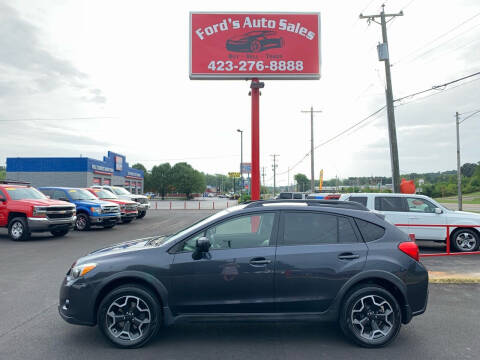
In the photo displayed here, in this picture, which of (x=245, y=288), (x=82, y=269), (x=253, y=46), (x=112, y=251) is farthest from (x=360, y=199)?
(x=253, y=46)

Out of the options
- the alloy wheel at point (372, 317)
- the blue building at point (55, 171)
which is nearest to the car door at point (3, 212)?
the alloy wheel at point (372, 317)

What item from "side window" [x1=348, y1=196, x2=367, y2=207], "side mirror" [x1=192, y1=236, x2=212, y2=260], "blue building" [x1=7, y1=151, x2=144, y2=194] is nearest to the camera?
"side mirror" [x1=192, y1=236, x2=212, y2=260]

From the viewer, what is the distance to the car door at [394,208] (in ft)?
36.5

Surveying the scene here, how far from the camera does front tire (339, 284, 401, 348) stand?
4285 millimetres

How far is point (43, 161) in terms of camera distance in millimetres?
44281

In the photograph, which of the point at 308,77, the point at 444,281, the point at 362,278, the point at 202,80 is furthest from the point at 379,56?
the point at 362,278

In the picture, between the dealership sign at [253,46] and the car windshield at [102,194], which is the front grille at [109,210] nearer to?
the car windshield at [102,194]

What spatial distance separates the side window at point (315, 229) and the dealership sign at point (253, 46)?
47.2 ft

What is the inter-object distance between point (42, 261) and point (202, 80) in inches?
473

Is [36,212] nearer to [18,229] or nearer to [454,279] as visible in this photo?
[18,229]

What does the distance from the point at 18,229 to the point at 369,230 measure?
42.2 feet

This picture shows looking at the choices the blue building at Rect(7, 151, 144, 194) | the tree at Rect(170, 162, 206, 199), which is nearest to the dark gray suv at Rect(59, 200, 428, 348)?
the blue building at Rect(7, 151, 144, 194)

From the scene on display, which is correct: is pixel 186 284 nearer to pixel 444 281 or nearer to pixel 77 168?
pixel 444 281

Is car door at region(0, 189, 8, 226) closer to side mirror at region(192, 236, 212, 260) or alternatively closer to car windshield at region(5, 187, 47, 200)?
car windshield at region(5, 187, 47, 200)
